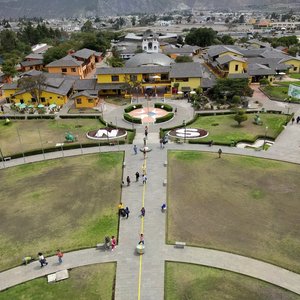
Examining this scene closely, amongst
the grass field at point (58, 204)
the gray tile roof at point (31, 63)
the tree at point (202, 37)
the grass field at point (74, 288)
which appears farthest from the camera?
the tree at point (202, 37)

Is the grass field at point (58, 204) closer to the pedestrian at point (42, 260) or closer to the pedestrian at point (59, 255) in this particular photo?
the pedestrian at point (59, 255)

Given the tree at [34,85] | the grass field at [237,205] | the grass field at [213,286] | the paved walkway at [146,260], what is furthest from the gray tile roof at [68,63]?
the grass field at [213,286]

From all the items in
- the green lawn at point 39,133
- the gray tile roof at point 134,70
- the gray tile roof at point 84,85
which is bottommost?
the green lawn at point 39,133

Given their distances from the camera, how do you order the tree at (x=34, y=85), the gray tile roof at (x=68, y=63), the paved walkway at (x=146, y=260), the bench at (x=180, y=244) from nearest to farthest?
the paved walkway at (x=146, y=260), the bench at (x=180, y=244), the tree at (x=34, y=85), the gray tile roof at (x=68, y=63)

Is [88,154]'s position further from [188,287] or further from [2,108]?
[2,108]

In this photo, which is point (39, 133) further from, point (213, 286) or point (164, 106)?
point (213, 286)

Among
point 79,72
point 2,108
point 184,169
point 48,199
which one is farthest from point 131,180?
point 79,72

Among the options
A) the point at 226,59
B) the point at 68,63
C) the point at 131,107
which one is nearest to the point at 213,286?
the point at 131,107
